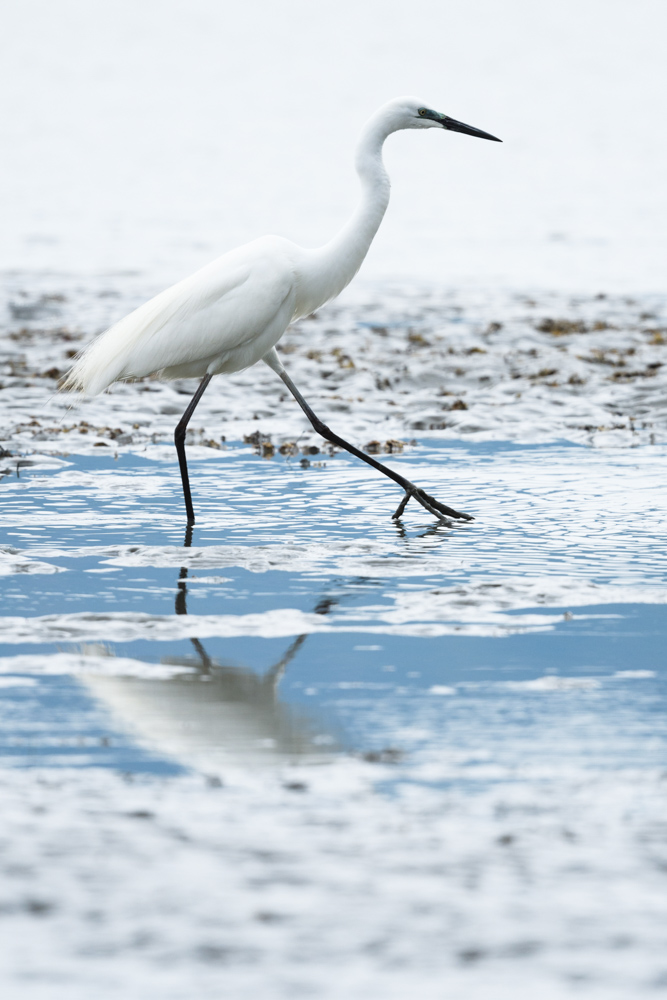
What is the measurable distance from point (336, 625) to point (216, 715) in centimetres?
93

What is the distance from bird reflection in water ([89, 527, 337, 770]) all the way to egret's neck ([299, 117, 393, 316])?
269 cm

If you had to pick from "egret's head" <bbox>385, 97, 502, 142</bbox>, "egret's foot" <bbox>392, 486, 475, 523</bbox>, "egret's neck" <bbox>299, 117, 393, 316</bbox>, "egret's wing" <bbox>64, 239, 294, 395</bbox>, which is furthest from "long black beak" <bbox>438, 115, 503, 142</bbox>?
"egret's foot" <bbox>392, 486, 475, 523</bbox>

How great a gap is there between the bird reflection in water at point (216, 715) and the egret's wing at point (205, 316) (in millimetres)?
2364

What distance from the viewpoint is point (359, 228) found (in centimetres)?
670

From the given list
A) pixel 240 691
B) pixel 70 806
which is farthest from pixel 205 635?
pixel 70 806

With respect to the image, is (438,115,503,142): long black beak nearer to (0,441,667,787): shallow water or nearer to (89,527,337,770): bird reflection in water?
(0,441,667,787): shallow water

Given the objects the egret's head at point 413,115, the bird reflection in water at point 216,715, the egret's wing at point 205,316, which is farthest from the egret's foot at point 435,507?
the bird reflection in water at point 216,715

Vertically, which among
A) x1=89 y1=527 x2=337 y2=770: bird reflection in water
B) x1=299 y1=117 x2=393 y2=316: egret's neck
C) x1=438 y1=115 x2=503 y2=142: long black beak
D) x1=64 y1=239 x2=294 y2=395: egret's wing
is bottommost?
x1=89 y1=527 x2=337 y2=770: bird reflection in water

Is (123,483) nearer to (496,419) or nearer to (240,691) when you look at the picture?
(496,419)

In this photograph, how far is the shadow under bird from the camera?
6.43 meters

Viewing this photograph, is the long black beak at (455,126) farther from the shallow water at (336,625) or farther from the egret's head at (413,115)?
the shallow water at (336,625)

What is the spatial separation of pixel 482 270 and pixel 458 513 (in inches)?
461

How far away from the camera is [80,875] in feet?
9.66

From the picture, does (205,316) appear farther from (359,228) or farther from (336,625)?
(336,625)
